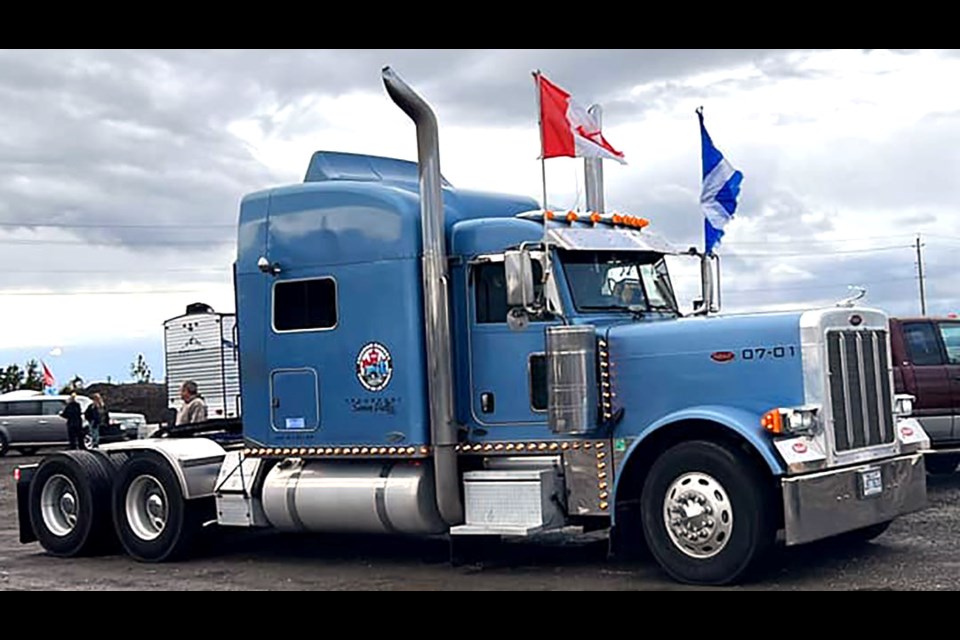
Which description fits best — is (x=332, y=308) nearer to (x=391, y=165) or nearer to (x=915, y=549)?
(x=391, y=165)

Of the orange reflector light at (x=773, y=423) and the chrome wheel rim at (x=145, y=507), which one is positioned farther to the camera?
the chrome wheel rim at (x=145, y=507)

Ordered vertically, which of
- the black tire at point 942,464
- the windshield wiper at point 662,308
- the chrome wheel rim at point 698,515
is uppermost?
the windshield wiper at point 662,308

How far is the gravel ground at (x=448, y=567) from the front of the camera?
9.68 meters

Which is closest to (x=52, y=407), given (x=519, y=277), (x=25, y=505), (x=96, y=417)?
(x=96, y=417)

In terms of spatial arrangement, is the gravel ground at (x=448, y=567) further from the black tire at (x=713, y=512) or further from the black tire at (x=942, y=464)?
the black tire at (x=942, y=464)

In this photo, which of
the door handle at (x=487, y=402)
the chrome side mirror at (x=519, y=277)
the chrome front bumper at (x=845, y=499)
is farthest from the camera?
the door handle at (x=487, y=402)

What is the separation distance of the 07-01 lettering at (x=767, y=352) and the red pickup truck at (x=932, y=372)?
542cm

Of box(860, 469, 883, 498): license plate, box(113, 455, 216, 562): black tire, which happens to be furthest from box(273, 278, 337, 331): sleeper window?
box(860, 469, 883, 498): license plate

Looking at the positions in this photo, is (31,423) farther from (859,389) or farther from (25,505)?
(859,389)

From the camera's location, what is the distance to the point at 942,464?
51.3 ft

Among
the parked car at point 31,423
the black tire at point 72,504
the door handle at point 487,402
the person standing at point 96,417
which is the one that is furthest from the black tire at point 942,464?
the parked car at point 31,423

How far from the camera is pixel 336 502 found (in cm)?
1101

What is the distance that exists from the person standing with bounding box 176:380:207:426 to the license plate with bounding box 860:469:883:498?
7.00 meters

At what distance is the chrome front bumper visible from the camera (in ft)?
29.5
